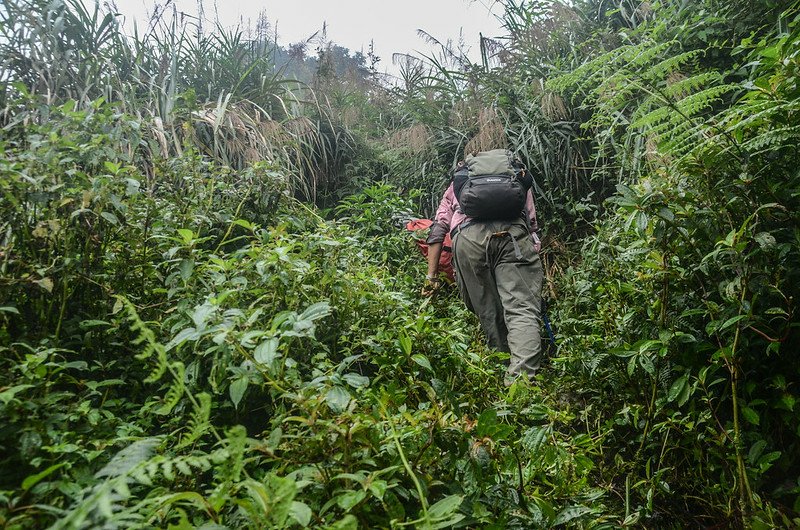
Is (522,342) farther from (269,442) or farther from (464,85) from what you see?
(464,85)

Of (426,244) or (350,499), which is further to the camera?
(426,244)

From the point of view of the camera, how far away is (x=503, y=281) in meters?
3.44

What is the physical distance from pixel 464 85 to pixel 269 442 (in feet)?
18.6

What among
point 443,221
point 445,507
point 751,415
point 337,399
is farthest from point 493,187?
point 445,507

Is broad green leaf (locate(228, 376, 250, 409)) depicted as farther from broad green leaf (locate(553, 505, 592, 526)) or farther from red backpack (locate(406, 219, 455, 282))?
red backpack (locate(406, 219, 455, 282))

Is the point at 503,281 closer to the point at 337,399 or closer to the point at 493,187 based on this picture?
the point at 493,187

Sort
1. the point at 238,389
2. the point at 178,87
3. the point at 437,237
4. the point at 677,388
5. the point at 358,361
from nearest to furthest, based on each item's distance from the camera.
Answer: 1. the point at 238,389
2. the point at 677,388
3. the point at 358,361
4. the point at 437,237
5. the point at 178,87

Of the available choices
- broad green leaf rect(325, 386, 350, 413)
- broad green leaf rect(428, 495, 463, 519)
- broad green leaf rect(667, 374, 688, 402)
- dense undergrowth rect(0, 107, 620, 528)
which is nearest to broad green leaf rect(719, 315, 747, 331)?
broad green leaf rect(667, 374, 688, 402)

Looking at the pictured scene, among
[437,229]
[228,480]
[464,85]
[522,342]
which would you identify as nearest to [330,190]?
[464,85]

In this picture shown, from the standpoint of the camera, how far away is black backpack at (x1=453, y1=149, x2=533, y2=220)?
3426 millimetres

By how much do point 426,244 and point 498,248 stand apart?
89 centimetres

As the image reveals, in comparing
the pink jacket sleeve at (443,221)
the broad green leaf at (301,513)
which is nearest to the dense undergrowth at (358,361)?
the broad green leaf at (301,513)

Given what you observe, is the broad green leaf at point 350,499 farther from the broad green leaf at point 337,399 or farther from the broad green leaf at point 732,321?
the broad green leaf at point 732,321

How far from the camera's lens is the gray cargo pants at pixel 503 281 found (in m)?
3.22
